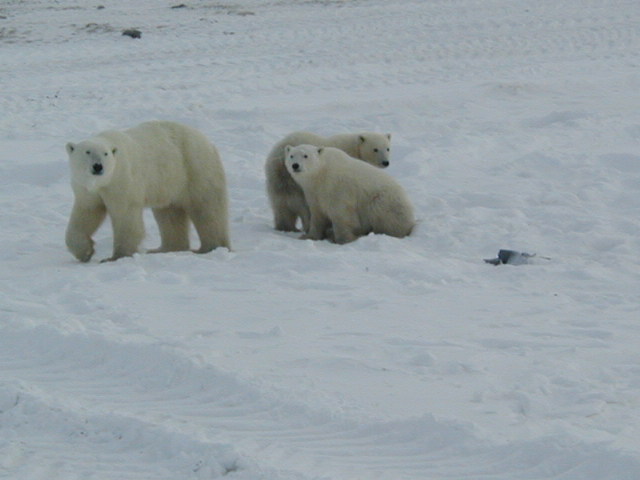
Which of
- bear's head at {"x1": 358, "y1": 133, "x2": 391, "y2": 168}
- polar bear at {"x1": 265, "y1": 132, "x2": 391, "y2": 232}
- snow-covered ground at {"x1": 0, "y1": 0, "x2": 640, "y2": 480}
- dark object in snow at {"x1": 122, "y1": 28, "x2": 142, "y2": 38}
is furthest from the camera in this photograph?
dark object in snow at {"x1": 122, "y1": 28, "x2": 142, "y2": 38}

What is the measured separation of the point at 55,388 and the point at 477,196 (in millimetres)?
5657

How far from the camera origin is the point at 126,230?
7.78 metres

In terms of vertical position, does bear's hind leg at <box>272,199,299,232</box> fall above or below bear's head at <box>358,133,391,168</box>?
below

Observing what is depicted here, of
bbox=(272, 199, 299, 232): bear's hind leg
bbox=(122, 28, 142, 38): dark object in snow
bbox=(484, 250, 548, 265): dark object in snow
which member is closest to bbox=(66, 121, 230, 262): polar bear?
bbox=(272, 199, 299, 232): bear's hind leg

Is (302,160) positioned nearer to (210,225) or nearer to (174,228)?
(210,225)

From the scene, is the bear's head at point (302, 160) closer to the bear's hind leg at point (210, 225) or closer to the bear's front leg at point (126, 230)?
the bear's hind leg at point (210, 225)

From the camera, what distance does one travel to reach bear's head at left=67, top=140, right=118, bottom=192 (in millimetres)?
7332

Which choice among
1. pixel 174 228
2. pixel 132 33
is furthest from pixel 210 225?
pixel 132 33

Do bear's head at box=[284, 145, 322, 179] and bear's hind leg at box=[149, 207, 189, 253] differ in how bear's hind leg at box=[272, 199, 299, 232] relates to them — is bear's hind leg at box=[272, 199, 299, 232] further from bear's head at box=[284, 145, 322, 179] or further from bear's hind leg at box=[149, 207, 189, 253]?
bear's hind leg at box=[149, 207, 189, 253]

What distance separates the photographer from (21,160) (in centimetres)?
1117

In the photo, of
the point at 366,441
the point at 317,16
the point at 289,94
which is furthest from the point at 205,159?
the point at 317,16

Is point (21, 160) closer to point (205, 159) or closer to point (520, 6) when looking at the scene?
point (205, 159)

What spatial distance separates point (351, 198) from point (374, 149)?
1.08 metres

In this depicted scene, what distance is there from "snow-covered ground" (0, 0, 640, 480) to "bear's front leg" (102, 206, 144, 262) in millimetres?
381
